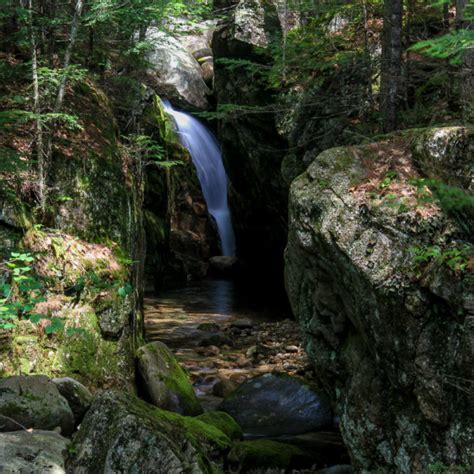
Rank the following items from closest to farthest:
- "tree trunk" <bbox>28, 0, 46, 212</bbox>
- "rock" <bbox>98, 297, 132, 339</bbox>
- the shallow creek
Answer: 1. "rock" <bbox>98, 297, 132, 339</bbox>
2. "tree trunk" <bbox>28, 0, 46, 212</bbox>
3. the shallow creek

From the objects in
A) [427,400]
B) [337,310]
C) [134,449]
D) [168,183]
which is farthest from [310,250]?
[168,183]

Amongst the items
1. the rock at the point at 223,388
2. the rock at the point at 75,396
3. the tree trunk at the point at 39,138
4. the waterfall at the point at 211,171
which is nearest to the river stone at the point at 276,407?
the rock at the point at 223,388

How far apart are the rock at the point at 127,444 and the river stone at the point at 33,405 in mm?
797

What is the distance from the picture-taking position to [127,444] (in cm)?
433

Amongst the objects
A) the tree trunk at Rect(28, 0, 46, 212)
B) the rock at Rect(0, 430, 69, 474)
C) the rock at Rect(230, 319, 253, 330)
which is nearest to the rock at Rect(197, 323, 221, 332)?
the rock at Rect(230, 319, 253, 330)

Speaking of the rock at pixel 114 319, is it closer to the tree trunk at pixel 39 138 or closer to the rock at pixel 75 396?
the tree trunk at pixel 39 138

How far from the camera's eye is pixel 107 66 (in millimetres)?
12047

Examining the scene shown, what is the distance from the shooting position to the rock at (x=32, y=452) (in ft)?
13.5

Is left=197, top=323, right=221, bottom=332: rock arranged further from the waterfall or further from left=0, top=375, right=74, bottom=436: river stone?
the waterfall

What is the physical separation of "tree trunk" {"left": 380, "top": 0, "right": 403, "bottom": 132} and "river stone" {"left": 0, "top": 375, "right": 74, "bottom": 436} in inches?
277

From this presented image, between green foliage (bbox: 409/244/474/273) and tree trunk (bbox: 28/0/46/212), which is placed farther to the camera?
tree trunk (bbox: 28/0/46/212)

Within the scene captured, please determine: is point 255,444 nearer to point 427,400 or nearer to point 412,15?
point 427,400

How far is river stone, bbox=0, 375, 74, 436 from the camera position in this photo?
5125mm

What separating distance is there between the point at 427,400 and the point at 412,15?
29.4 ft
